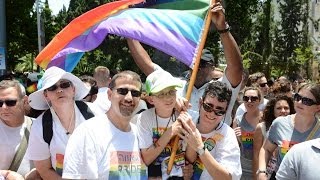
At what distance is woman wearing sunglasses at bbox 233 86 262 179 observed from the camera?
5.87 metres

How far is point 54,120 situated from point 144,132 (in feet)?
2.43

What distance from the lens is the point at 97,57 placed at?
34.0m

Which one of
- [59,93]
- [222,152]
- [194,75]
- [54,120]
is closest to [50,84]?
[59,93]

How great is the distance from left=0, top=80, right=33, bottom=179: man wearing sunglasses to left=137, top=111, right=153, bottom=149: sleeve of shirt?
43.2 inches

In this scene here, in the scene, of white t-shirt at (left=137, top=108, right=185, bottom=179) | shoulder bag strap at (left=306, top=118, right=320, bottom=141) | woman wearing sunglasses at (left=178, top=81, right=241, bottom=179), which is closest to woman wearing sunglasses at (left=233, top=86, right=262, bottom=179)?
shoulder bag strap at (left=306, top=118, right=320, bottom=141)

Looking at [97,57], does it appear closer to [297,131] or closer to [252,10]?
[252,10]

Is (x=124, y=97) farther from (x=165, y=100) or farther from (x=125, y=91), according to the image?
(x=165, y=100)

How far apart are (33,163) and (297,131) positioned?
236 cm

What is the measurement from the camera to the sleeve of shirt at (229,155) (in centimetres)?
363

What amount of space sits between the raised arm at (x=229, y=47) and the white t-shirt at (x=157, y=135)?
906 mm

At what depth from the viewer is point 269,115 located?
18.9ft

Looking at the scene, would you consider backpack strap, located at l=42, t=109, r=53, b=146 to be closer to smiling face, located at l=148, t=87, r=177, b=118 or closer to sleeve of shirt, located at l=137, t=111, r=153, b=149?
sleeve of shirt, located at l=137, t=111, r=153, b=149

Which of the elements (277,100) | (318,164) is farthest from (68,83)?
(277,100)

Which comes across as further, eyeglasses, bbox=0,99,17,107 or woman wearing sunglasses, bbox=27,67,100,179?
eyeglasses, bbox=0,99,17,107
